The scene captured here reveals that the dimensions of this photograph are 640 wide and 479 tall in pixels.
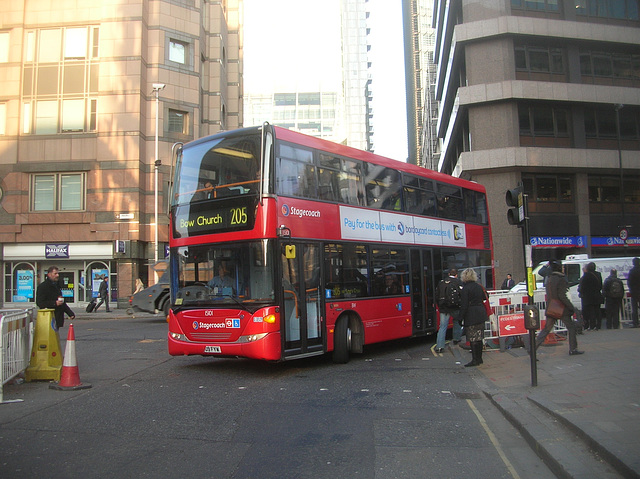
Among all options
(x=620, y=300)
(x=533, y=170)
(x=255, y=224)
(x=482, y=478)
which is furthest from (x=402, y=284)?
(x=533, y=170)

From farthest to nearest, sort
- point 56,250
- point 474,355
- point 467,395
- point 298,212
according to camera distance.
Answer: point 56,250 → point 474,355 → point 298,212 → point 467,395

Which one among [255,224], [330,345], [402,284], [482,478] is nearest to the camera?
[482,478]

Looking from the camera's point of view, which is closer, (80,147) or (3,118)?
(80,147)

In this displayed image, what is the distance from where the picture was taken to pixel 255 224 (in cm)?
873

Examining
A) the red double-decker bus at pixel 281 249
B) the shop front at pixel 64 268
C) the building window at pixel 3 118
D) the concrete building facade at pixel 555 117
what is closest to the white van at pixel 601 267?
the red double-decker bus at pixel 281 249

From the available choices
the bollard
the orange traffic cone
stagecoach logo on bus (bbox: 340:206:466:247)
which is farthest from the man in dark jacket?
stagecoach logo on bus (bbox: 340:206:466:247)

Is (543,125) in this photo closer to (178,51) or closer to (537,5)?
(537,5)

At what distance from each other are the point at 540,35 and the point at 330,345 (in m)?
26.9

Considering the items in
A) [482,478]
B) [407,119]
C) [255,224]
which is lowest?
[482,478]

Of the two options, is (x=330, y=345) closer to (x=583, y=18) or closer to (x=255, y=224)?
(x=255, y=224)

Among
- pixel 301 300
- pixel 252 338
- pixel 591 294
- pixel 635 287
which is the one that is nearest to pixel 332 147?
pixel 301 300

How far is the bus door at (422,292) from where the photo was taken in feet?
41.0

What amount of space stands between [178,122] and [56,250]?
10.6 meters

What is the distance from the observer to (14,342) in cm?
802
